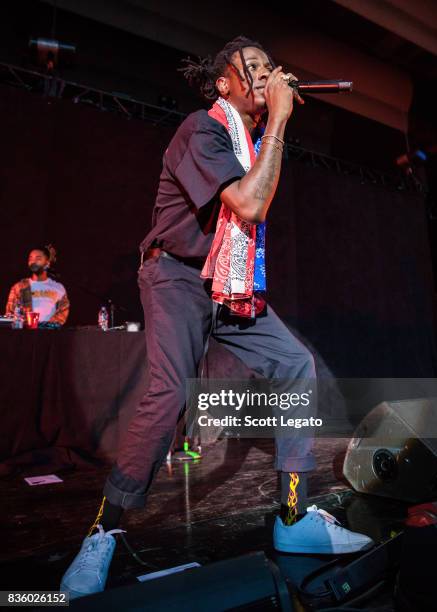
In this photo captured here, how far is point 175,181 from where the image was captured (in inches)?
55.3

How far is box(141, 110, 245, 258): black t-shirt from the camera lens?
1.24 m

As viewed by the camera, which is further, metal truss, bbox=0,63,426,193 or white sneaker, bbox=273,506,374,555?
metal truss, bbox=0,63,426,193

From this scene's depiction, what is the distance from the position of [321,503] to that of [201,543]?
0.65 meters

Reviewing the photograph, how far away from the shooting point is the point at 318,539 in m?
1.30

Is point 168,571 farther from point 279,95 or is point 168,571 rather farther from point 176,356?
point 279,95

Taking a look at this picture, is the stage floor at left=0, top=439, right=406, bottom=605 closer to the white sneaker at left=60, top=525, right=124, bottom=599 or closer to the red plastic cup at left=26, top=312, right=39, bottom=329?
the white sneaker at left=60, top=525, right=124, bottom=599

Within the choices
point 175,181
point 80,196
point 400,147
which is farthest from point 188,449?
point 400,147

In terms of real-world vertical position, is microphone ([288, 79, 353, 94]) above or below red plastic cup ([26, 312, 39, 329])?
above

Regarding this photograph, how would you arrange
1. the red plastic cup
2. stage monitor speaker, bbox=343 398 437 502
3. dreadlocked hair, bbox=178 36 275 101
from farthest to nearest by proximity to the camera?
the red plastic cup, stage monitor speaker, bbox=343 398 437 502, dreadlocked hair, bbox=178 36 275 101

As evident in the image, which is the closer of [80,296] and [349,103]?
[80,296]

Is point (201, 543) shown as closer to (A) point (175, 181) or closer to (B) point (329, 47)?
(A) point (175, 181)

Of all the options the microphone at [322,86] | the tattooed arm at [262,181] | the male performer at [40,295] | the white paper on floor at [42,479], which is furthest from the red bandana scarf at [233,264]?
the male performer at [40,295]

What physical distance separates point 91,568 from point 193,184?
106cm

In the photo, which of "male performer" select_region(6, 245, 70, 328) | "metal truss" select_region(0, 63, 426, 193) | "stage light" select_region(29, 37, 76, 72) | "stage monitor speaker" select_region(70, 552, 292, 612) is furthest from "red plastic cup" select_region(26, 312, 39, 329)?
"stage light" select_region(29, 37, 76, 72)
